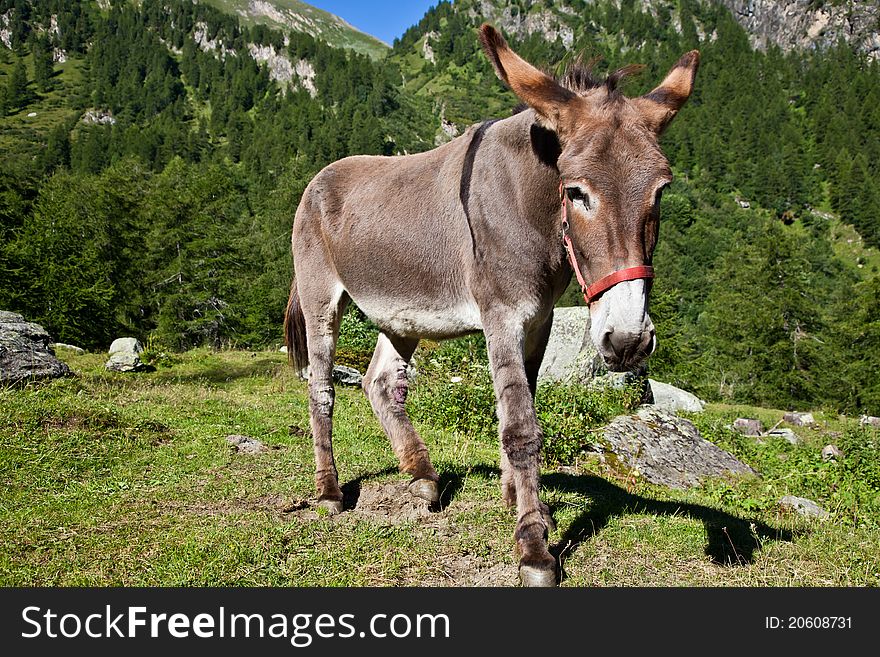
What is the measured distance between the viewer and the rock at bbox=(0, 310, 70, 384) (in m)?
8.79

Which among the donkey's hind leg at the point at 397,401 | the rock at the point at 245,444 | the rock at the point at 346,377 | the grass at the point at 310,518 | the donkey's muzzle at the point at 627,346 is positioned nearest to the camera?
the donkey's muzzle at the point at 627,346

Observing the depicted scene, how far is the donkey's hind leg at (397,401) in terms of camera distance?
4906 mm

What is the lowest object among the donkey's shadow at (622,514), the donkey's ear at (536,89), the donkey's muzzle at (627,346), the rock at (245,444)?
the donkey's shadow at (622,514)

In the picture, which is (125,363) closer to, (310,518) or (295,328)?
(295,328)

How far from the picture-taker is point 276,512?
4.49 meters

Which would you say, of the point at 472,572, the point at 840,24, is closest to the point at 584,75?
the point at 472,572

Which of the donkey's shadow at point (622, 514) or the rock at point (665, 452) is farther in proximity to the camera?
the rock at point (665, 452)

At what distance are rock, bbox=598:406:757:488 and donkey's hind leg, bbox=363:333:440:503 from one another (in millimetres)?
4014

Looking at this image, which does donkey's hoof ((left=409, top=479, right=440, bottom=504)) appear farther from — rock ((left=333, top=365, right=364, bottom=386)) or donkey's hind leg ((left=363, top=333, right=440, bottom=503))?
rock ((left=333, top=365, right=364, bottom=386))

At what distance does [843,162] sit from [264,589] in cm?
16016

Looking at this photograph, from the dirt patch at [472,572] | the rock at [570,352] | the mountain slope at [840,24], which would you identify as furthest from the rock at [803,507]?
the mountain slope at [840,24]

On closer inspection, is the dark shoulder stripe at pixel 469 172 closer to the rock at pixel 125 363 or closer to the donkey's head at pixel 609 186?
the donkey's head at pixel 609 186

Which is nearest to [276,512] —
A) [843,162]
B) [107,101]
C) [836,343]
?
[836,343]

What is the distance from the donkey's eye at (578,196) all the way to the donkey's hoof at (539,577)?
6.37 feet
